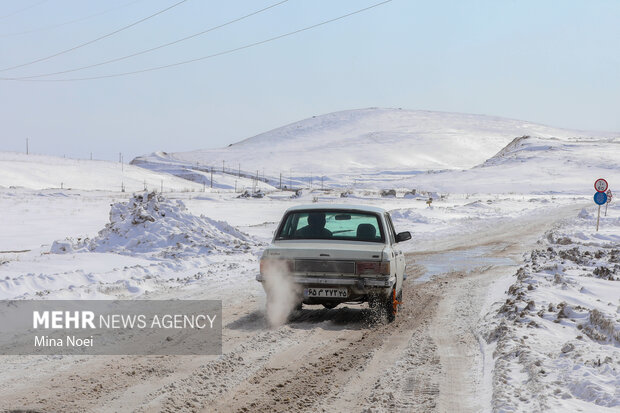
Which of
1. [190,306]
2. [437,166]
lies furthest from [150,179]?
[190,306]

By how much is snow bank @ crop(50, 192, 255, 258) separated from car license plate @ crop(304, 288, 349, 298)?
29.4 ft

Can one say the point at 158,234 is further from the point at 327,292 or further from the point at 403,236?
the point at 327,292

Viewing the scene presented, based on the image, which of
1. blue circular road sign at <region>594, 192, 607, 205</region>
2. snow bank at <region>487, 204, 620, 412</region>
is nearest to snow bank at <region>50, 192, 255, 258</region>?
snow bank at <region>487, 204, 620, 412</region>

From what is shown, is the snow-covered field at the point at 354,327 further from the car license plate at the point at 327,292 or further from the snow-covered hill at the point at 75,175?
the snow-covered hill at the point at 75,175

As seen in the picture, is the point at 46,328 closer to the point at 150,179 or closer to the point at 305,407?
the point at 305,407

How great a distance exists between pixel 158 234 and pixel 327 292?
10949 millimetres

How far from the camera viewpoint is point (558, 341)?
853 cm

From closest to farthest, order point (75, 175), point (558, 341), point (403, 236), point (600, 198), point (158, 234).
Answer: point (558, 341)
point (403, 236)
point (158, 234)
point (600, 198)
point (75, 175)

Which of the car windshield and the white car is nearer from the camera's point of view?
the white car

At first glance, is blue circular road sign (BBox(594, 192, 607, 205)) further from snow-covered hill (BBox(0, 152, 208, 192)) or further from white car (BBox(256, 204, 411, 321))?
snow-covered hill (BBox(0, 152, 208, 192))

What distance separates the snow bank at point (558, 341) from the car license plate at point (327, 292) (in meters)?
2.01

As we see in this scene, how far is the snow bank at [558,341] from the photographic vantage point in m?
6.20

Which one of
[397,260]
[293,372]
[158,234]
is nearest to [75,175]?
[158,234]

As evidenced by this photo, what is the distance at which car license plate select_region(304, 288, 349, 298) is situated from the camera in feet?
31.6
